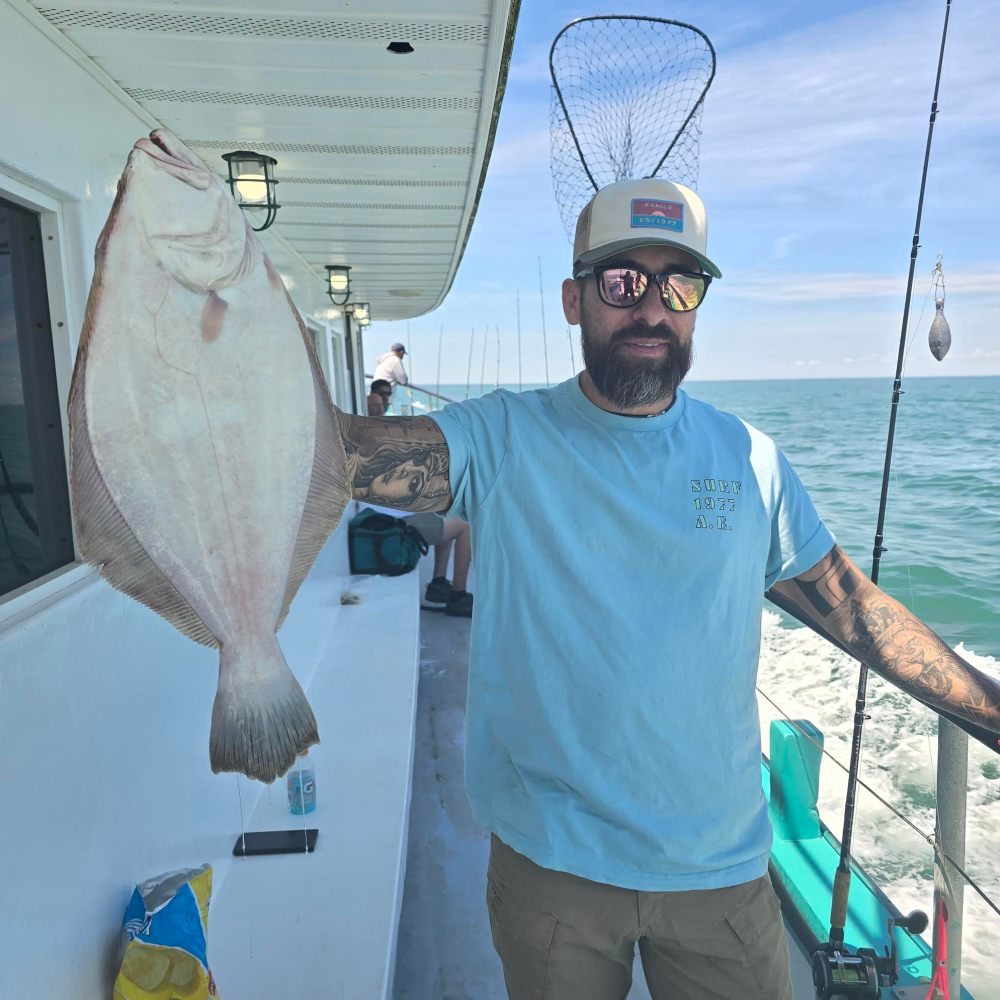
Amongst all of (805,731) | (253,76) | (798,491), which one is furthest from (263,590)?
(805,731)

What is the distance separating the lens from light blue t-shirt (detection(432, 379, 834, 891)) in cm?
145

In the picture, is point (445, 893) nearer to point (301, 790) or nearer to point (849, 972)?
point (301, 790)

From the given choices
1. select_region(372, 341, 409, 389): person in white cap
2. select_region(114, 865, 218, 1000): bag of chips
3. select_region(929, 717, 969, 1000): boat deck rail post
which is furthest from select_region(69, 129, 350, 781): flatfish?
select_region(372, 341, 409, 389): person in white cap

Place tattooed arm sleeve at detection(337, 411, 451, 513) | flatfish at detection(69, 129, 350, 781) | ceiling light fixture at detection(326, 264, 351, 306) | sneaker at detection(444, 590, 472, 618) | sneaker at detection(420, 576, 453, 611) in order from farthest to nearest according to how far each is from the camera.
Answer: sneaker at detection(420, 576, 453, 611) < sneaker at detection(444, 590, 472, 618) < ceiling light fixture at detection(326, 264, 351, 306) < tattooed arm sleeve at detection(337, 411, 451, 513) < flatfish at detection(69, 129, 350, 781)

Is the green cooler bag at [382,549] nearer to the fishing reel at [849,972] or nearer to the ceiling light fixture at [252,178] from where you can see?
the ceiling light fixture at [252,178]

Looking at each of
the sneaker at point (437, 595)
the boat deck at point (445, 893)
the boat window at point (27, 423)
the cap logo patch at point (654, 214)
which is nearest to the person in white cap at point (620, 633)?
the cap logo patch at point (654, 214)

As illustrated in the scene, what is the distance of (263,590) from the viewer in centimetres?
106

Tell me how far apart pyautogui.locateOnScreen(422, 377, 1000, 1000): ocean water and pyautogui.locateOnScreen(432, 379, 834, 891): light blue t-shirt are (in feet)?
7.83

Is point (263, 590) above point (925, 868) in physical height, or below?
above

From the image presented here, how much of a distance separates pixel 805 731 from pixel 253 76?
3.03 metres

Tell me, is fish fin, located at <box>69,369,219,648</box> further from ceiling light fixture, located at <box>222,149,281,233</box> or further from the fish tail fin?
ceiling light fixture, located at <box>222,149,281,233</box>

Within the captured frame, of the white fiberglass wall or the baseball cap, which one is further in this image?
the white fiberglass wall

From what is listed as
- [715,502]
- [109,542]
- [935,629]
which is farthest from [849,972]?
[935,629]

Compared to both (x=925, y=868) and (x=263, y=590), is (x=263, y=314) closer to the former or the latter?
(x=263, y=590)
